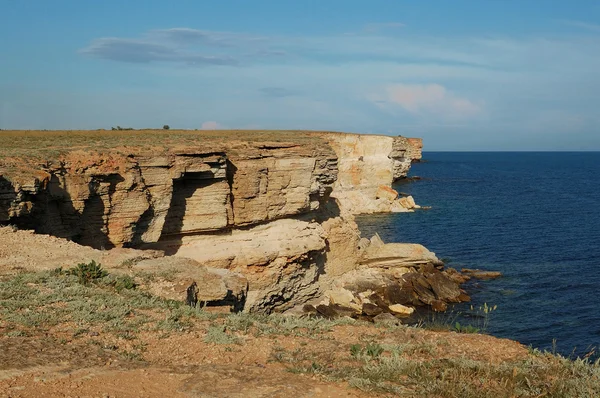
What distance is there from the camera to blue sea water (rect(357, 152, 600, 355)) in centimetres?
2894

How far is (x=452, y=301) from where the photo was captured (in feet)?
112

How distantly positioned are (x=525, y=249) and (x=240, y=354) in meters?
40.8

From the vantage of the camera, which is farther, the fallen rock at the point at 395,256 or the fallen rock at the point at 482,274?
the fallen rock at the point at 482,274

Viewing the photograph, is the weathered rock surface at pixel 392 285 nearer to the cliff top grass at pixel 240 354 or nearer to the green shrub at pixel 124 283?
the green shrub at pixel 124 283

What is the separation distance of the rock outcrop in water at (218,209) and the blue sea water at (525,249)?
611 cm

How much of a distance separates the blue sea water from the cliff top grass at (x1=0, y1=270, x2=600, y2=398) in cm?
412

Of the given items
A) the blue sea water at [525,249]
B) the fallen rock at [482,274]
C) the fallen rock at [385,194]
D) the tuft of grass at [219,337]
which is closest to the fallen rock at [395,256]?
the fallen rock at [482,274]

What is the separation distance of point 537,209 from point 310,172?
154ft

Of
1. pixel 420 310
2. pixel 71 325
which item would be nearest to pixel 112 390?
pixel 71 325

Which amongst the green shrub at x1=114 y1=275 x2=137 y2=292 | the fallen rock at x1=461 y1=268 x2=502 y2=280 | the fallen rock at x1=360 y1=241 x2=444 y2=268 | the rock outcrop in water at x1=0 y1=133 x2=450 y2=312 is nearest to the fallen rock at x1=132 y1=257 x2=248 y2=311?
the green shrub at x1=114 y1=275 x2=137 y2=292

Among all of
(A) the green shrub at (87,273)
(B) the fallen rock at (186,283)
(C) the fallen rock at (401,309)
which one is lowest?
(C) the fallen rock at (401,309)

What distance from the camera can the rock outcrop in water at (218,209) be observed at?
80.0ft

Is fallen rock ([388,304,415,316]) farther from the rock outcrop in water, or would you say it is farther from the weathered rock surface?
the rock outcrop in water

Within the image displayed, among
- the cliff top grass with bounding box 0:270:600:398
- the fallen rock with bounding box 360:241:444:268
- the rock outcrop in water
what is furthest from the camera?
the fallen rock with bounding box 360:241:444:268
